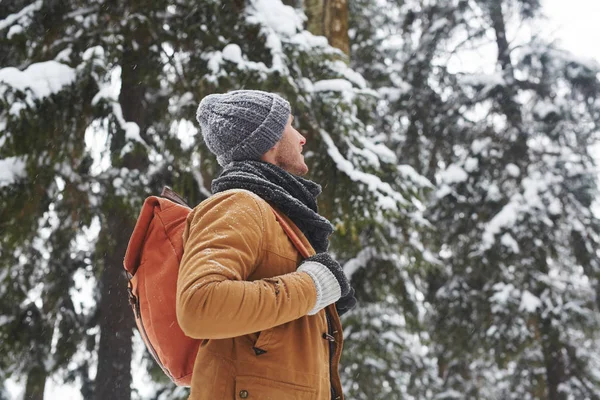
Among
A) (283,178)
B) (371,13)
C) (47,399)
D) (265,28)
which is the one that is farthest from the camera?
(371,13)

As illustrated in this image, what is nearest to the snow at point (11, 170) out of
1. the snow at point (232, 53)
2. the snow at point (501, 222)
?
the snow at point (232, 53)

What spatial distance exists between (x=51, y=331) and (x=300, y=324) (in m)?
5.65

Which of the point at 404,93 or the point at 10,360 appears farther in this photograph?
the point at 404,93

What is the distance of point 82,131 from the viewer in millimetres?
5035

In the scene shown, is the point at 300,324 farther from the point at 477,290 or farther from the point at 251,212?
the point at 477,290

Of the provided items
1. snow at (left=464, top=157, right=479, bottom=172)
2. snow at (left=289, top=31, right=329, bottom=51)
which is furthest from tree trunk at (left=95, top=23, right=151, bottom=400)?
snow at (left=464, top=157, right=479, bottom=172)

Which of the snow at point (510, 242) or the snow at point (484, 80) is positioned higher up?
the snow at point (484, 80)

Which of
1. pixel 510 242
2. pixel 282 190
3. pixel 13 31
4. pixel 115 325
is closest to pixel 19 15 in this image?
pixel 13 31

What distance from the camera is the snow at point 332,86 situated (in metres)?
5.38

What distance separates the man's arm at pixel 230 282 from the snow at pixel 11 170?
349 cm

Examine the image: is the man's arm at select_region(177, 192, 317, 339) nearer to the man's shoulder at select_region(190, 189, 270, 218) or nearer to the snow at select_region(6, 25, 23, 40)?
the man's shoulder at select_region(190, 189, 270, 218)

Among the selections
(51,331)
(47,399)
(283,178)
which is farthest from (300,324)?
(47,399)

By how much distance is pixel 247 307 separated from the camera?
1.48 metres

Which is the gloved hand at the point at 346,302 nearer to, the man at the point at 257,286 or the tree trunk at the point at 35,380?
the man at the point at 257,286
